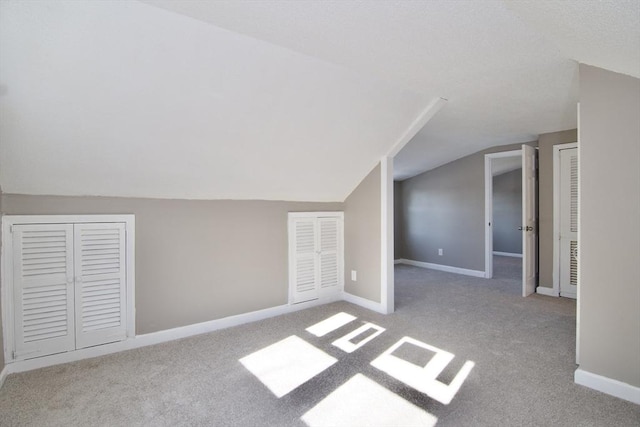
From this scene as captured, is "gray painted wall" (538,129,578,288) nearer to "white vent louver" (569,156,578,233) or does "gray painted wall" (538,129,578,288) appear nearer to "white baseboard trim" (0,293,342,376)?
"white vent louver" (569,156,578,233)

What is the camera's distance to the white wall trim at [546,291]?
159 inches

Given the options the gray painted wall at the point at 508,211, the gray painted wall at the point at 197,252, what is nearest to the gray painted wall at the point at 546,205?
the gray painted wall at the point at 197,252

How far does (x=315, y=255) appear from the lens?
3.71 m

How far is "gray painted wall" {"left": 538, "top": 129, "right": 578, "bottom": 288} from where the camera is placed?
161 inches

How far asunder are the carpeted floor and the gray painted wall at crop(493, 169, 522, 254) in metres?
5.32

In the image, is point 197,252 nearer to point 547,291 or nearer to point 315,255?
point 315,255

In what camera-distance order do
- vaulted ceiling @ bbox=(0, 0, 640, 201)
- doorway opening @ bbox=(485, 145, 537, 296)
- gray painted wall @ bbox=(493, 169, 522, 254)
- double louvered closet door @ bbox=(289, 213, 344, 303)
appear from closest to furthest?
vaulted ceiling @ bbox=(0, 0, 640, 201) → double louvered closet door @ bbox=(289, 213, 344, 303) → doorway opening @ bbox=(485, 145, 537, 296) → gray painted wall @ bbox=(493, 169, 522, 254)

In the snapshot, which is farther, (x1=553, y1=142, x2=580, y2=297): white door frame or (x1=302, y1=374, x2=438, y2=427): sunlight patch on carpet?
(x1=553, y1=142, x2=580, y2=297): white door frame

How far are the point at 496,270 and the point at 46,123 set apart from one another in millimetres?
6605

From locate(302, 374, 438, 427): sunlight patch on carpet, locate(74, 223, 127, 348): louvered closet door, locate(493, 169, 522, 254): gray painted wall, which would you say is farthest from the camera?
locate(493, 169, 522, 254): gray painted wall

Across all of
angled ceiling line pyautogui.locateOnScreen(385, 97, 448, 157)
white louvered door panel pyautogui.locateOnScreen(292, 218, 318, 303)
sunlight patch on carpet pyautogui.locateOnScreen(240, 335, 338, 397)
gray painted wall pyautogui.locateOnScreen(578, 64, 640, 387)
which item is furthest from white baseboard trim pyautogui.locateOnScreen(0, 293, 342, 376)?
gray painted wall pyautogui.locateOnScreen(578, 64, 640, 387)

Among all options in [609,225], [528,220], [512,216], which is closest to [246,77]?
[609,225]

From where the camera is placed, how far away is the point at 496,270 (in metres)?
5.80

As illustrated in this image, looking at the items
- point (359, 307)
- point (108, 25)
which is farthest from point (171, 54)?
point (359, 307)
